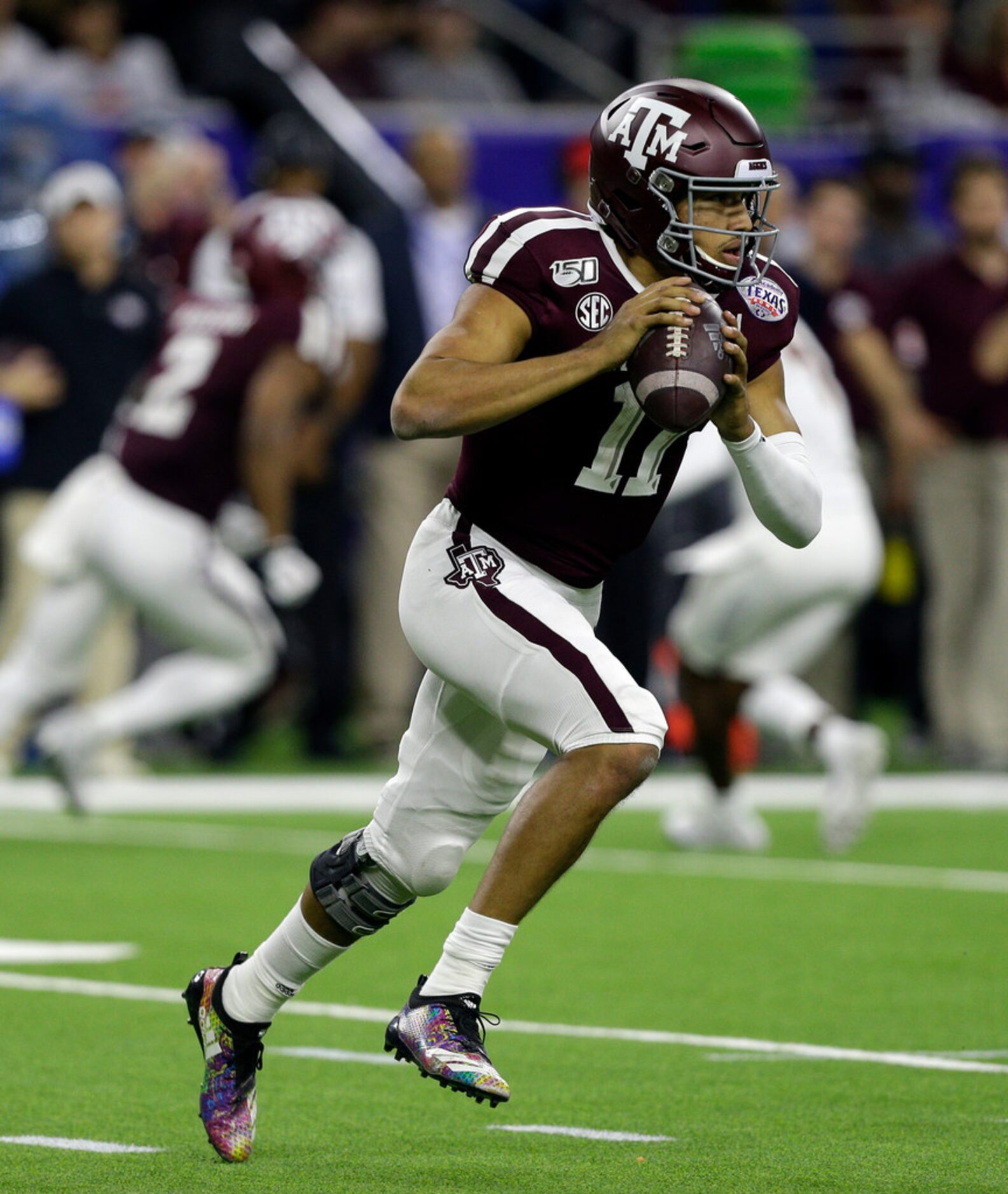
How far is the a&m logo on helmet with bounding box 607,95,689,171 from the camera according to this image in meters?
4.19

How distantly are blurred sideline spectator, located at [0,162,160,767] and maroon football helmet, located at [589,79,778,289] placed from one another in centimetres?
643

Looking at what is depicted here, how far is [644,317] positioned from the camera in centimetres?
396

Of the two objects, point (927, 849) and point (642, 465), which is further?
point (927, 849)

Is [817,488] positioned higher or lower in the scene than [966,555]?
higher

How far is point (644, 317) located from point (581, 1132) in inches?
52.8

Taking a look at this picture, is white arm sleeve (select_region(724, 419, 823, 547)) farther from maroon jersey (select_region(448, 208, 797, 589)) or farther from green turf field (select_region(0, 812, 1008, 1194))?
green turf field (select_region(0, 812, 1008, 1194))

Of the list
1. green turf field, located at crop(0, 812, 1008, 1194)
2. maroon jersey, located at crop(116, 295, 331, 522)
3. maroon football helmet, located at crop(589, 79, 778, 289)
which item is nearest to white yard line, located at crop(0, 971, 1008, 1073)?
green turf field, located at crop(0, 812, 1008, 1194)

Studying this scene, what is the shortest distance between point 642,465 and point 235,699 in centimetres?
494

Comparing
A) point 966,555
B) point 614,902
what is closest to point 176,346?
point 614,902

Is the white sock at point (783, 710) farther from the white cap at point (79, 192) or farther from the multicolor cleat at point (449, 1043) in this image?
the multicolor cleat at point (449, 1043)

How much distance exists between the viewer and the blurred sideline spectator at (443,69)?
44.9 feet

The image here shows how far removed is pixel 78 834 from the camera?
8.93 m

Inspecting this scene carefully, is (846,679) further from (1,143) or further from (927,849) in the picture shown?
(1,143)

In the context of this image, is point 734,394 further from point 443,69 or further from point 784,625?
point 443,69
